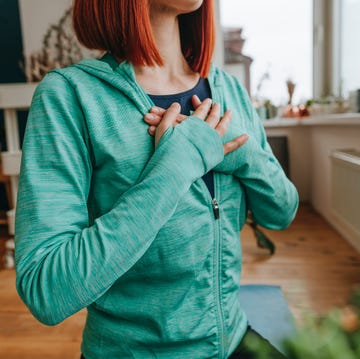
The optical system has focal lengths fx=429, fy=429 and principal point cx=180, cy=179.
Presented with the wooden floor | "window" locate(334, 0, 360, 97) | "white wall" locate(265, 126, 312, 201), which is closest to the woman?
the wooden floor

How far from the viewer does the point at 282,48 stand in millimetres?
4461

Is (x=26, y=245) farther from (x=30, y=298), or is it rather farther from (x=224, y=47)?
(x=224, y=47)

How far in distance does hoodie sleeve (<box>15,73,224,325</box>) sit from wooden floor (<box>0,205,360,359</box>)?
46.9 inches

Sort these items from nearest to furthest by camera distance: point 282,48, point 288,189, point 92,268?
point 92,268 → point 288,189 → point 282,48

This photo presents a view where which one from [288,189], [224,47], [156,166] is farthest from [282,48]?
[156,166]

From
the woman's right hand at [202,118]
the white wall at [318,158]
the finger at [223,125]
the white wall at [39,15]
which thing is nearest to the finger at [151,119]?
the woman's right hand at [202,118]

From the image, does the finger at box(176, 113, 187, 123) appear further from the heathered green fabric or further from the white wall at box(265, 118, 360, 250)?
the white wall at box(265, 118, 360, 250)

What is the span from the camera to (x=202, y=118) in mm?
726

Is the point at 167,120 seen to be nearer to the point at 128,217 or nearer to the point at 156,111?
the point at 156,111

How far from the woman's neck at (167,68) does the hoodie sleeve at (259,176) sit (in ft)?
0.41

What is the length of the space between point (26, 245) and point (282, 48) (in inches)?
169

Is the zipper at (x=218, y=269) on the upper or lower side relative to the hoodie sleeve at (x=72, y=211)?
lower

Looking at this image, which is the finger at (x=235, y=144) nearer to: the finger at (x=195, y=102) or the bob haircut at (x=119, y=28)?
the finger at (x=195, y=102)

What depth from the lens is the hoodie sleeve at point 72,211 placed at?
1.98ft
